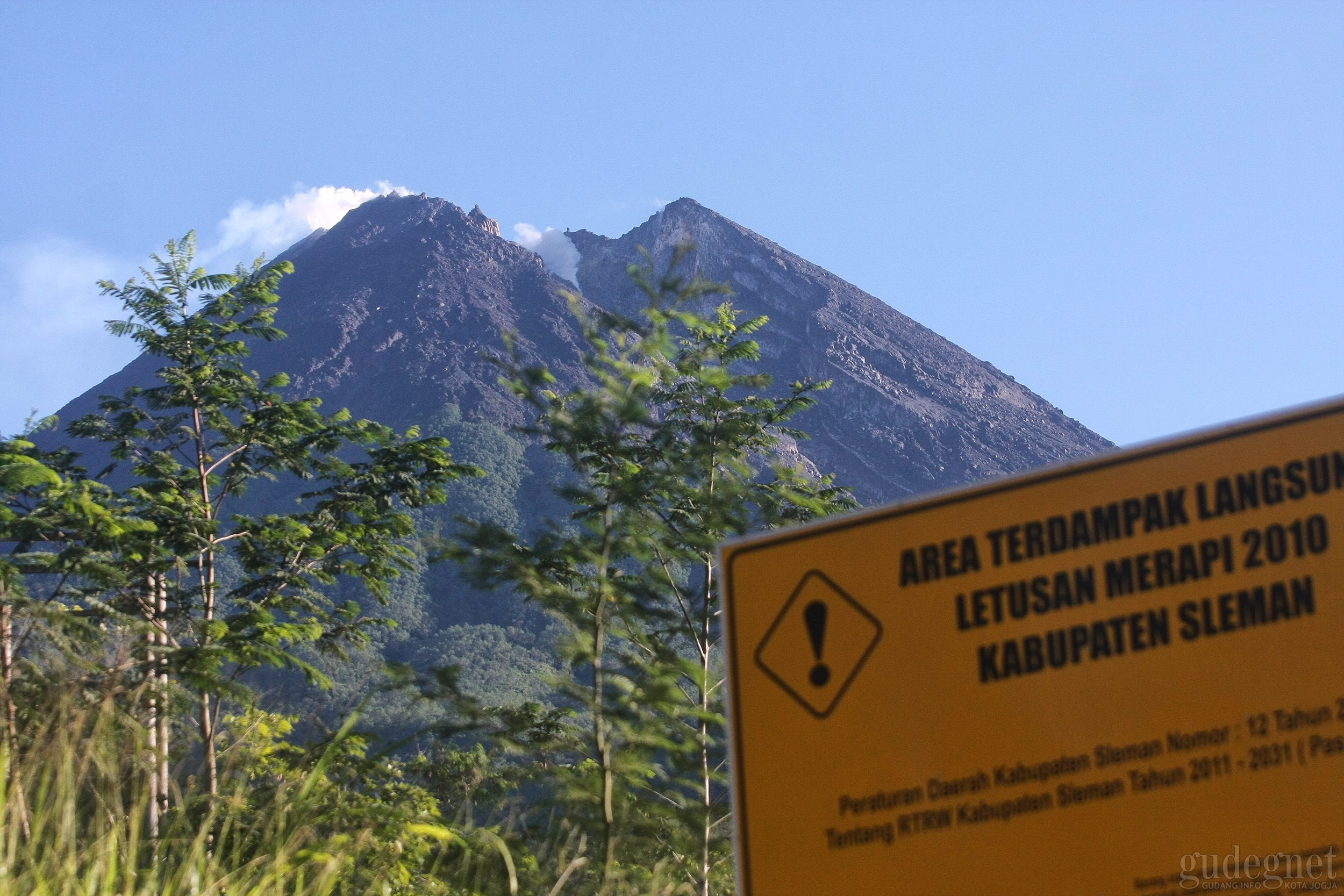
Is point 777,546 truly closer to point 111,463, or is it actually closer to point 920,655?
point 920,655

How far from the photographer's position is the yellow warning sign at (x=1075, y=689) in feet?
4.87

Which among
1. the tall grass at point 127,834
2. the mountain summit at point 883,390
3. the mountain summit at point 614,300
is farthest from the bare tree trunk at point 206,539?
the mountain summit at point 883,390

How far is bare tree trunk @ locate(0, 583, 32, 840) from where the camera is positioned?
293 centimetres

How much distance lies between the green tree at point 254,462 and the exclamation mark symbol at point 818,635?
38.1ft

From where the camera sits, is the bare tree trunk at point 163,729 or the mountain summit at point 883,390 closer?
the bare tree trunk at point 163,729

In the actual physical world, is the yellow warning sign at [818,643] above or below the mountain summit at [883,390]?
below

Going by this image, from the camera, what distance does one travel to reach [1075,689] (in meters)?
1.58

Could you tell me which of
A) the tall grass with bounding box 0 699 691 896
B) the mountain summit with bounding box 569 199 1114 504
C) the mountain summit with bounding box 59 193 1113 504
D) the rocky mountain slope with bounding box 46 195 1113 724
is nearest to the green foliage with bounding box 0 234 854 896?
the tall grass with bounding box 0 699 691 896

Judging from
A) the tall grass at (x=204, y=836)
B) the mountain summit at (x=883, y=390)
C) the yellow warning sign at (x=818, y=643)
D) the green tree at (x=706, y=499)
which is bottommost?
the tall grass at (x=204, y=836)

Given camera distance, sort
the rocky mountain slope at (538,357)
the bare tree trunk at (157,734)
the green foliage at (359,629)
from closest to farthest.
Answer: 1. the green foliage at (359,629)
2. the bare tree trunk at (157,734)
3. the rocky mountain slope at (538,357)

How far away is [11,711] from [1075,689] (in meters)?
3.27

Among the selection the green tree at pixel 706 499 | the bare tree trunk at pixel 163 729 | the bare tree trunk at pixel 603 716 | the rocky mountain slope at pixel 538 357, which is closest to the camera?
the bare tree trunk at pixel 163 729

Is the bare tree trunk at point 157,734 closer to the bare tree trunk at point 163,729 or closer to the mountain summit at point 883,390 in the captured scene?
the bare tree trunk at point 163,729

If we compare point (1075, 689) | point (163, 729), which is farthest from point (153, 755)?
point (1075, 689)
